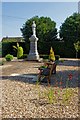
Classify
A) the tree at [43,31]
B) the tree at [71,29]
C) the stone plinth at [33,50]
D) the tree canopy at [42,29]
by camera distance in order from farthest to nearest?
1. the tree canopy at [42,29]
2. the tree at [43,31]
3. the tree at [71,29]
4. the stone plinth at [33,50]

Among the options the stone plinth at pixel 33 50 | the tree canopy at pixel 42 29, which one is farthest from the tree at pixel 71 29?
the stone plinth at pixel 33 50

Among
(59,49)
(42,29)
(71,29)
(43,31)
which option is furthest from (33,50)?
(71,29)

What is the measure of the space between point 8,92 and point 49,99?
157 cm

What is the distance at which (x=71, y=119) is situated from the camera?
4.43m

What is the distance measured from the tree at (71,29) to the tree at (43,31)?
1.39 meters

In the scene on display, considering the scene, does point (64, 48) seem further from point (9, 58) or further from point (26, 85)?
point (26, 85)

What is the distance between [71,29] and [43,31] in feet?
12.1

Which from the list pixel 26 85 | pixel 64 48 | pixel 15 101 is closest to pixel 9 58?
pixel 64 48

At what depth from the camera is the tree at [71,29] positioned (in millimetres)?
28138

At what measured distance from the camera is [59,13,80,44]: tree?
2814 cm

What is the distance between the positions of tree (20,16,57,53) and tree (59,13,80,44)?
1392 mm

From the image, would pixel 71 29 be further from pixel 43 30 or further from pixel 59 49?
pixel 43 30

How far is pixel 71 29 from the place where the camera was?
95.2ft

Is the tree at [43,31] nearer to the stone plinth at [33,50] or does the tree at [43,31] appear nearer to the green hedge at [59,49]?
the green hedge at [59,49]
